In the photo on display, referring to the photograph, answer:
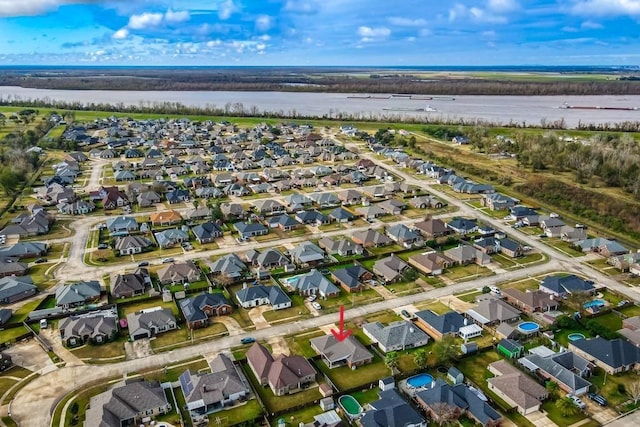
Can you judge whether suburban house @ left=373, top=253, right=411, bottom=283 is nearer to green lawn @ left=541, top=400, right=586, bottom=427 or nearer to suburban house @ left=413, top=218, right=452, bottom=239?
suburban house @ left=413, top=218, right=452, bottom=239

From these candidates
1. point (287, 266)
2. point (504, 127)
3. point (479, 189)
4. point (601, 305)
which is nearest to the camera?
point (601, 305)

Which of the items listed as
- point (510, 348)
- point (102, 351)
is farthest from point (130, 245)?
point (510, 348)

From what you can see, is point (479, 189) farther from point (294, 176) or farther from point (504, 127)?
point (504, 127)

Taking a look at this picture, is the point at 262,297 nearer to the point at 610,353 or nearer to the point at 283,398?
the point at 283,398

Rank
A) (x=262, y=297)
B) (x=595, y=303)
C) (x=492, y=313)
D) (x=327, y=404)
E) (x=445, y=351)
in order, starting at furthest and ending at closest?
(x=262, y=297), (x=595, y=303), (x=492, y=313), (x=445, y=351), (x=327, y=404)

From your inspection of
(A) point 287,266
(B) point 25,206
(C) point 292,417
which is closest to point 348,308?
(A) point 287,266

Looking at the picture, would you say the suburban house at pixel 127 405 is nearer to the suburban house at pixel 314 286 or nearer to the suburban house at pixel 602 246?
the suburban house at pixel 314 286
